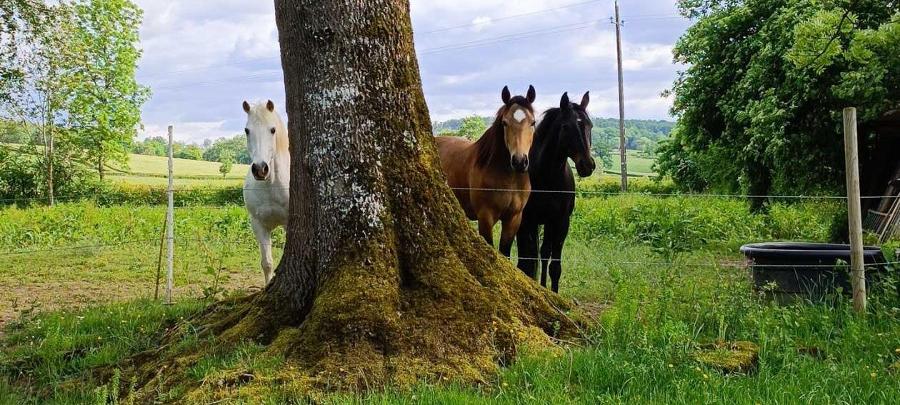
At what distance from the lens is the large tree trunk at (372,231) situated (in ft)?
12.4

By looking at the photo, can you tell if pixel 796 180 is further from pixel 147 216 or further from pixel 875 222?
pixel 147 216

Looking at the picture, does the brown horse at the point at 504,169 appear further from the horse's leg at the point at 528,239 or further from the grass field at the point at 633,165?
the grass field at the point at 633,165

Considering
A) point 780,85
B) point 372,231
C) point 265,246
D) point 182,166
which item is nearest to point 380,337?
point 372,231

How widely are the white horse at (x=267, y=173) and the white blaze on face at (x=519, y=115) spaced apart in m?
2.27

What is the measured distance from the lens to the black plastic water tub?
17.9 ft

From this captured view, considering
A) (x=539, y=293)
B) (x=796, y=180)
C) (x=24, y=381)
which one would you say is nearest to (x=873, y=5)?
(x=796, y=180)

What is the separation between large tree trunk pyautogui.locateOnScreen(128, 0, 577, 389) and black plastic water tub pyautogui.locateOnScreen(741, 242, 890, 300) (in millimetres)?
2535

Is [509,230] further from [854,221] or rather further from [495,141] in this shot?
[854,221]

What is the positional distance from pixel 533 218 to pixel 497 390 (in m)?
4.08

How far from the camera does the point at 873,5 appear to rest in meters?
11.3

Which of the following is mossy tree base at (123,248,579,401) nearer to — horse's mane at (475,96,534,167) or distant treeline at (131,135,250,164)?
horse's mane at (475,96,534,167)

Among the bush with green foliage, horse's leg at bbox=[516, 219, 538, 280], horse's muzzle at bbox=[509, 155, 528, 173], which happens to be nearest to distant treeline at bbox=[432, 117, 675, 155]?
the bush with green foliage

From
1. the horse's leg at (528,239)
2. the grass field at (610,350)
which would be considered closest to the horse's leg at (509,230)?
the horse's leg at (528,239)

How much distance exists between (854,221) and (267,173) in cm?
505
